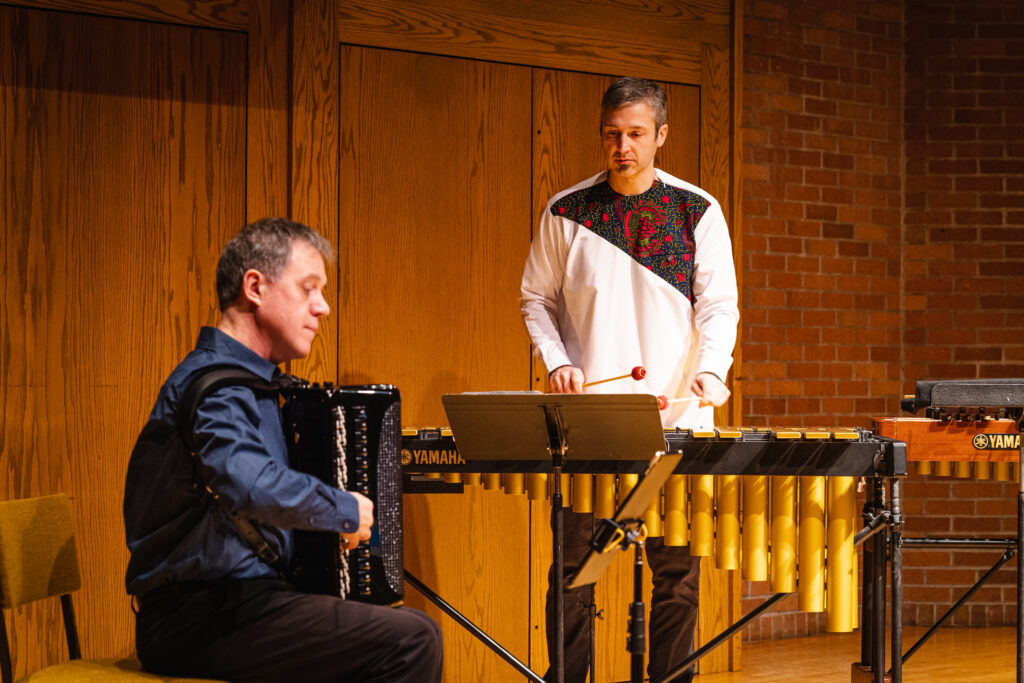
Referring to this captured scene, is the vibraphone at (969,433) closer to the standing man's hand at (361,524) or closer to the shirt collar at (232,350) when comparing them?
the standing man's hand at (361,524)

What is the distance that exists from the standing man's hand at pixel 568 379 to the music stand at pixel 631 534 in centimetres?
81

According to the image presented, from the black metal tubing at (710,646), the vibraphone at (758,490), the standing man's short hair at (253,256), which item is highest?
the standing man's short hair at (253,256)

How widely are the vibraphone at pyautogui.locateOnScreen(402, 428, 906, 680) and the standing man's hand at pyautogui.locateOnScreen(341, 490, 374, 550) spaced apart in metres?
0.74

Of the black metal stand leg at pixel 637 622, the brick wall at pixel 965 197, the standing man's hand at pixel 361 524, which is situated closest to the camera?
the standing man's hand at pixel 361 524

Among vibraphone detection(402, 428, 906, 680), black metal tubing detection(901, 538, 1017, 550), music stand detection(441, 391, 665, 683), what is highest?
music stand detection(441, 391, 665, 683)

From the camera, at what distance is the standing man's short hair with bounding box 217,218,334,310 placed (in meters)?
2.18

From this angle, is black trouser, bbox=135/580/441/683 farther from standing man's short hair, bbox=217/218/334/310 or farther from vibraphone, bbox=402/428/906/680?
vibraphone, bbox=402/428/906/680

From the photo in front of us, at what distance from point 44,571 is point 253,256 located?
1.01m

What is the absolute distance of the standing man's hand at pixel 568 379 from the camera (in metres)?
3.03

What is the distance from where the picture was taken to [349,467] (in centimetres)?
212

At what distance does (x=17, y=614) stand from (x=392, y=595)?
1.92m

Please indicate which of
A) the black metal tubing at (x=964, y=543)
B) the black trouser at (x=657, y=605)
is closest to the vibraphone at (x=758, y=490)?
the black trouser at (x=657, y=605)

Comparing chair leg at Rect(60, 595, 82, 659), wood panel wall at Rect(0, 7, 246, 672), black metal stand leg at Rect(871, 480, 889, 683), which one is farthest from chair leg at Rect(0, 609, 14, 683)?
black metal stand leg at Rect(871, 480, 889, 683)

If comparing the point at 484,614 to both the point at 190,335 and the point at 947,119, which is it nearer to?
the point at 190,335
